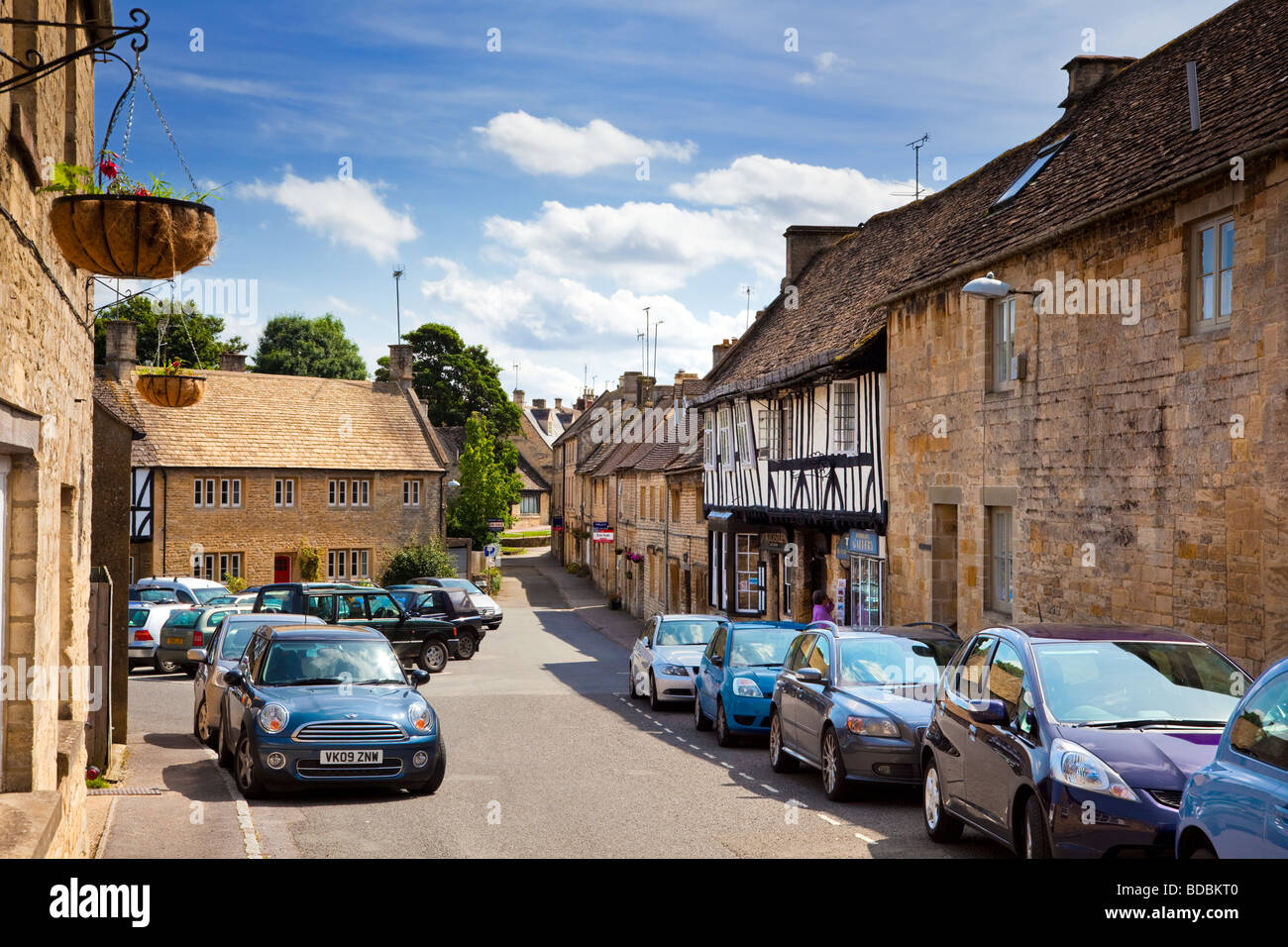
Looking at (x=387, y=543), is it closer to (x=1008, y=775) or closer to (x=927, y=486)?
(x=927, y=486)

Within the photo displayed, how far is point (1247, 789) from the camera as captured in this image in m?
5.38

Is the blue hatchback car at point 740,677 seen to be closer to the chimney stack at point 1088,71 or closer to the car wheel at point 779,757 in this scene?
the car wheel at point 779,757

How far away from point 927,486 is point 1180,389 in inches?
257

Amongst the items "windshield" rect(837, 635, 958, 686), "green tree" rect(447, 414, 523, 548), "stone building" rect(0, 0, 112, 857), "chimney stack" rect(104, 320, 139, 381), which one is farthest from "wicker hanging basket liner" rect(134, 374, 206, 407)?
"green tree" rect(447, 414, 523, 548)

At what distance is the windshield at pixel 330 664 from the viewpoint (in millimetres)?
12234

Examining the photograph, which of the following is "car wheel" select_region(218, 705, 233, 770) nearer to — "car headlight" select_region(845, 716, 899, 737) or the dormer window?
"car headlight" select_region(845, 716, 899, 737)

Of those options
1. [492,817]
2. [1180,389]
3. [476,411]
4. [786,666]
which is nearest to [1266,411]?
[1180,389]

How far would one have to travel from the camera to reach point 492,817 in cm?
1038

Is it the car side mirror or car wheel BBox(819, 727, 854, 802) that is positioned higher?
the car side mirror

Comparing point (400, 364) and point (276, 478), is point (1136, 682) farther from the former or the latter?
point (400, 364)

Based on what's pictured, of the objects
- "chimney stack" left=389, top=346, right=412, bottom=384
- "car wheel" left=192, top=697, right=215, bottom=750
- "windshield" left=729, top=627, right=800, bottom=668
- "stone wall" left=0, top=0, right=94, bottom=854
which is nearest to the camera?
"stone wall" left=0, top=0, right=94, bottom=854

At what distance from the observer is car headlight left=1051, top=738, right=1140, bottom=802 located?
6.87 metres

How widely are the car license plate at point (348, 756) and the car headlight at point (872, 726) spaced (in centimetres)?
430

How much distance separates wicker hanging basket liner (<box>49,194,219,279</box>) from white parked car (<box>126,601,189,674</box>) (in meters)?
22.1
